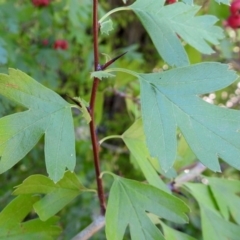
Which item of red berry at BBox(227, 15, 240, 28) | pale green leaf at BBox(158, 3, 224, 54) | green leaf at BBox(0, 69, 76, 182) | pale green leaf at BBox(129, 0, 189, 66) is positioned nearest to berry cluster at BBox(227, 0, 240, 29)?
red berry at BBox(227, 15, 240, 28)

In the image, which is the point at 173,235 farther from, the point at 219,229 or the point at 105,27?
the point at 105,27

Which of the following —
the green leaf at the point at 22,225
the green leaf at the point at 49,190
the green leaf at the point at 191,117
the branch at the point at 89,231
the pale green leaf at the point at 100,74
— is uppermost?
the pale green leaf at the point at 100,74

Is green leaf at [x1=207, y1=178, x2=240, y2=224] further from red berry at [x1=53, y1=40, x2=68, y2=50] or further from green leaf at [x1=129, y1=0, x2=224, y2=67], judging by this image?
red berry at [x1=53, y1=40, x2=68, y2=50]

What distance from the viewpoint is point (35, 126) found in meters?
0.67

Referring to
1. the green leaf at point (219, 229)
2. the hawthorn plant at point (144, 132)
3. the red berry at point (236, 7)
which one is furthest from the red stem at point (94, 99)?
the red berry at point (236, 7)

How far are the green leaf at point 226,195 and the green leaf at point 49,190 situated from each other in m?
0.31

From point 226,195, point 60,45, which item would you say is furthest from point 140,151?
point 60,45

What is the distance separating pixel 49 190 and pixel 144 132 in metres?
0.24

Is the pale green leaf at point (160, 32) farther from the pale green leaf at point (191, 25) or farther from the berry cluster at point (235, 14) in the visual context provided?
the berry cluster at point (235, 14)

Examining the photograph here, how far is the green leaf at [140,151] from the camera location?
86cm

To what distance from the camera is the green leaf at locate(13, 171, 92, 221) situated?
2.57ft

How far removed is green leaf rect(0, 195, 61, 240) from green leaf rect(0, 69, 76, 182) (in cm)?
18

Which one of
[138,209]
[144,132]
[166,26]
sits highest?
[166,26]

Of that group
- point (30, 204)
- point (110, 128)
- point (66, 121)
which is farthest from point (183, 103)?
point (110, 128)
